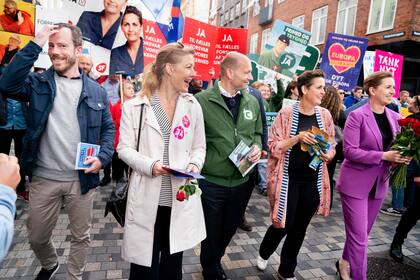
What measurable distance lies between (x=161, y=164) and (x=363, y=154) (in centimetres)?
200

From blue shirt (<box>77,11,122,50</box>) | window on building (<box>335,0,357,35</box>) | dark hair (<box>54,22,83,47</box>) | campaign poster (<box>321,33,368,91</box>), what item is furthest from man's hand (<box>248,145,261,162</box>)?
window on building (<box>335,0,357,35</box>)

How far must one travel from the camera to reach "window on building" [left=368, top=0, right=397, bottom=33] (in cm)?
1353

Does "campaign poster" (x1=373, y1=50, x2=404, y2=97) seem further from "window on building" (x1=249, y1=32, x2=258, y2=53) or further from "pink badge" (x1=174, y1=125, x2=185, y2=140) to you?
"window on building" (x1=249, y1=32, x2=258, y2=53)

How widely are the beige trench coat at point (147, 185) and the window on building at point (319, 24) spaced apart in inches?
698

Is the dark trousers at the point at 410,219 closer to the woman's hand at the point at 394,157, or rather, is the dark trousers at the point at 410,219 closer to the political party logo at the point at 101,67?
the woman's hand at the point at 394,157

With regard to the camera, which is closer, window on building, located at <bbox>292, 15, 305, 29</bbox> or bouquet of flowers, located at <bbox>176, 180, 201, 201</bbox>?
bouquet of flowers, located at <bbox>176, 180, 201, 201</bbox>

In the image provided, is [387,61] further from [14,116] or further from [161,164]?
[14,116]

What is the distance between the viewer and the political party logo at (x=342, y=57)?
7.32 m

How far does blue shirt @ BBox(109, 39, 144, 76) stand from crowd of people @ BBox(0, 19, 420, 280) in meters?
1.70

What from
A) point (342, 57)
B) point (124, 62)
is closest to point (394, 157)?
point (124, 62)

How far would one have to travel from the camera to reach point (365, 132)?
3.04m

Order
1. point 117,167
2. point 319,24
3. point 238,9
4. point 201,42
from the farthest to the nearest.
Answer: point 238,9 → point 319,24 → point 117,167 → point 201,42

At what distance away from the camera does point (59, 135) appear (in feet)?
7.98

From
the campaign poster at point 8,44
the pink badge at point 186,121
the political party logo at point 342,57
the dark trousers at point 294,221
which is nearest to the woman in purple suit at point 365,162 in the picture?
the dark trousers at point 294,221
